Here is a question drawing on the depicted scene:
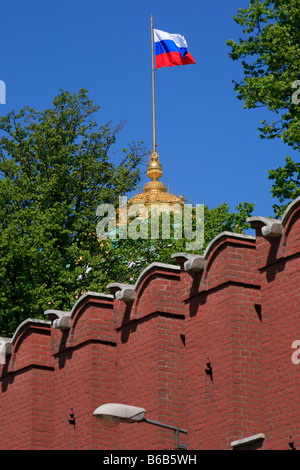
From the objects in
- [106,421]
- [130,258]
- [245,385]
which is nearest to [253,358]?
[245,385]

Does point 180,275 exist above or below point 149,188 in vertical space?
below

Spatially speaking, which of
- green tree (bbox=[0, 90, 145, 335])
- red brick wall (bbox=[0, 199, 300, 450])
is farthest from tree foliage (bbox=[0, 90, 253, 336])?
red brick wall (bbox=[0, 199, 300, 450])

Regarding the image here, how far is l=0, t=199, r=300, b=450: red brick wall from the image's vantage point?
18.8 m

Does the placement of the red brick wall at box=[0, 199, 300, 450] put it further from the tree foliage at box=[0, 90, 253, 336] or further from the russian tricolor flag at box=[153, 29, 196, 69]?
the russian tricolor flag at box=[153, 29, 196, 69]

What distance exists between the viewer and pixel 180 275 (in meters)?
21.4

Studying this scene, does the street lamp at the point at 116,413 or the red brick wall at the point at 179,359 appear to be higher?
the red brick wall at the point at 179,359

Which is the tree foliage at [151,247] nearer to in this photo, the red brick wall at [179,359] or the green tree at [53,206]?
the green tree at [53,206]

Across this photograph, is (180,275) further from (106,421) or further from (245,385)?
(106,421)

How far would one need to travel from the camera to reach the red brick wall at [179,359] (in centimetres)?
1880

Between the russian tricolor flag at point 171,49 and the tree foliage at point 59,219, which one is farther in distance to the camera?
the russian tricolor flag at point 171,49

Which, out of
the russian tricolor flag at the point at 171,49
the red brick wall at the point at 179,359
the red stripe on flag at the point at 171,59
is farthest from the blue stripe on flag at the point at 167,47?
the red brick wall at the point at 179,359

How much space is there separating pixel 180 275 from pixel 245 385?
3091 mm

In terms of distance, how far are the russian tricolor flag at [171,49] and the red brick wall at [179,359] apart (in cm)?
2588

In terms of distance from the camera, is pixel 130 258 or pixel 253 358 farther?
pixel 130 258
